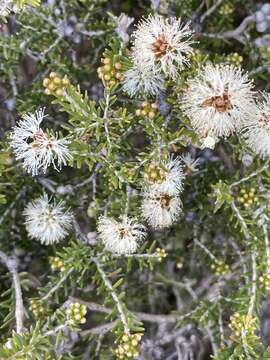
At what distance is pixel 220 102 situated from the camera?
2139 mm

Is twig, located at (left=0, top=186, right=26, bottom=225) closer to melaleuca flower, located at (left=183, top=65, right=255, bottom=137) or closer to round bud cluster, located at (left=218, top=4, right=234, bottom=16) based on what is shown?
melaleuca flower, located at (left=183, top=65, right=255, bottom=137)

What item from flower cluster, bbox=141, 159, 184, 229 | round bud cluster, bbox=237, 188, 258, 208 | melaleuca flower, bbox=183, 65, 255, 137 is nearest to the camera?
melaleuca flower, bbox=183, 65, 255, 137

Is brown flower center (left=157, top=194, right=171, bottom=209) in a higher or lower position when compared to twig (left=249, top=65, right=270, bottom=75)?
lower

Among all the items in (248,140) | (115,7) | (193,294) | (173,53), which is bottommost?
(193,294)

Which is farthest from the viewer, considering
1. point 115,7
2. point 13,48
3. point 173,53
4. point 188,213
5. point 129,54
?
point 115,7

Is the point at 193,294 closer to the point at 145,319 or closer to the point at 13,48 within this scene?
the point at 145,319

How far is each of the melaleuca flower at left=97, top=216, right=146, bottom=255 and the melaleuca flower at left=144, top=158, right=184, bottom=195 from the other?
0.71ft

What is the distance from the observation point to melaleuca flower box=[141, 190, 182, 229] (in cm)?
247

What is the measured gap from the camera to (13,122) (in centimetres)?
288

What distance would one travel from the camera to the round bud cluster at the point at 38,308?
104 inches

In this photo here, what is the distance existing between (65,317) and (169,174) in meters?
0.80

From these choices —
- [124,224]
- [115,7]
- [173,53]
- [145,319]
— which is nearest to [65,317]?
[124,224]

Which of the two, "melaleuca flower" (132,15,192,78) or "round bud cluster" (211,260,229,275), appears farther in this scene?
"round bud cluster" (211,260,229,275)

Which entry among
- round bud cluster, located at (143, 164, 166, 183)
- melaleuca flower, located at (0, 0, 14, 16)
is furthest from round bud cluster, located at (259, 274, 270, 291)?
melaleuca flower, located at (0, 0, 14, 16)
